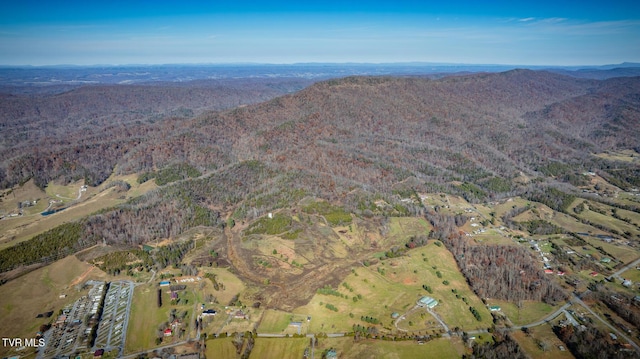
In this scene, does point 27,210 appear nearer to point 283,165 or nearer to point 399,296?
point 283,165

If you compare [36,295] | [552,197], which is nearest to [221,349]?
[36,295]

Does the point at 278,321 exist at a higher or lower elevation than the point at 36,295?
lower

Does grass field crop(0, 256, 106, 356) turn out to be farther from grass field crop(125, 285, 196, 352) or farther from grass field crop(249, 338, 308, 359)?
grass field crop(249, 338, 308, 359)

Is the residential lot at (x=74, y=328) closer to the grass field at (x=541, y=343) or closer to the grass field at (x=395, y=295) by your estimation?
the grass field at (x=395, y=295)

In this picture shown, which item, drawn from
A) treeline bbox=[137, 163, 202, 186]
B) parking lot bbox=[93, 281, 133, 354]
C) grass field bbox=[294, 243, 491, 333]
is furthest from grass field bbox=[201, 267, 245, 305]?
treeline bbox=[137, 163, 202, 186]

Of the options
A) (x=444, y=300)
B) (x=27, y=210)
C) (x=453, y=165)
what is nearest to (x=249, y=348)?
(x=444, y=300)

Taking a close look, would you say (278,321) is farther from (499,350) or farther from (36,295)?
(36,295)
